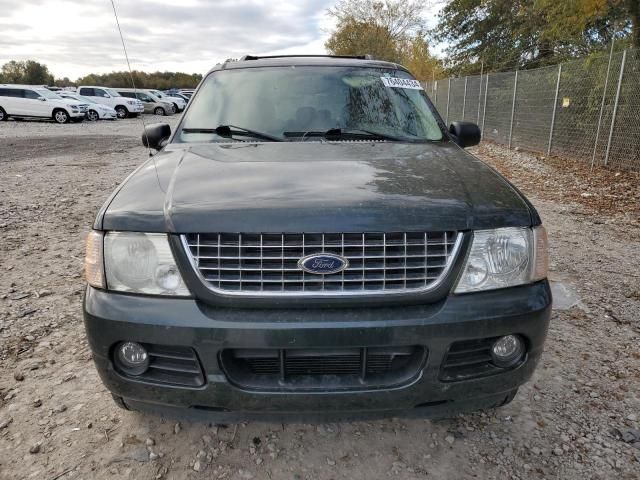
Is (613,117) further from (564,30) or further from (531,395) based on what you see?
(531,395)

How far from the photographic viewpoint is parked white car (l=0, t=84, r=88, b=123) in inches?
931

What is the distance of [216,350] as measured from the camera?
5.67 feet

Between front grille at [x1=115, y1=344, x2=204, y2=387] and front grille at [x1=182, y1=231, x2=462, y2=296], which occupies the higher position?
front grille at [x1=182, y1=231, x2=462, y2=296]

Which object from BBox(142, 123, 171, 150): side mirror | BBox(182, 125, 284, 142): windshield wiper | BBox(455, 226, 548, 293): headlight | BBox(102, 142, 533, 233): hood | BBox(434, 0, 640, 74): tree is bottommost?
BBox(455, 226, 548, 293): headlight

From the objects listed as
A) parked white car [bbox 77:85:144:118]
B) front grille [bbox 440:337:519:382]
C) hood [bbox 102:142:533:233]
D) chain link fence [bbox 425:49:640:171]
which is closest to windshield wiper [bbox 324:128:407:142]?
hood [bbox 102:142:533:233]

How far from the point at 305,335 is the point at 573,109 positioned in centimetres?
1093

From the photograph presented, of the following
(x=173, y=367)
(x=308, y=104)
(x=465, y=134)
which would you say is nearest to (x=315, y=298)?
(x=173, y=367)

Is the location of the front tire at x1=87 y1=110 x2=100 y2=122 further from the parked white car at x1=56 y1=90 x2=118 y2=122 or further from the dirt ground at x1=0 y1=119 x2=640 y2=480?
the dirt ground at x1=0 y1=119 x2=640 y2=480

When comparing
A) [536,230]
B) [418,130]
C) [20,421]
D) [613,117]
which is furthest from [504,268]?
[613,117]

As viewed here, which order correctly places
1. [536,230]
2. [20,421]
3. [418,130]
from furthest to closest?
[418,130] < [20,421] < [536,230]

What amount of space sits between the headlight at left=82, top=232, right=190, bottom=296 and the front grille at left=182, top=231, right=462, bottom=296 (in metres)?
0.10

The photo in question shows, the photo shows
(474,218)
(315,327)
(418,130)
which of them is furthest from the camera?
(418,130)

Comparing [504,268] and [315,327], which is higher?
[504,268]

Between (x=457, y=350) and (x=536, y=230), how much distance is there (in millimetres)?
601
